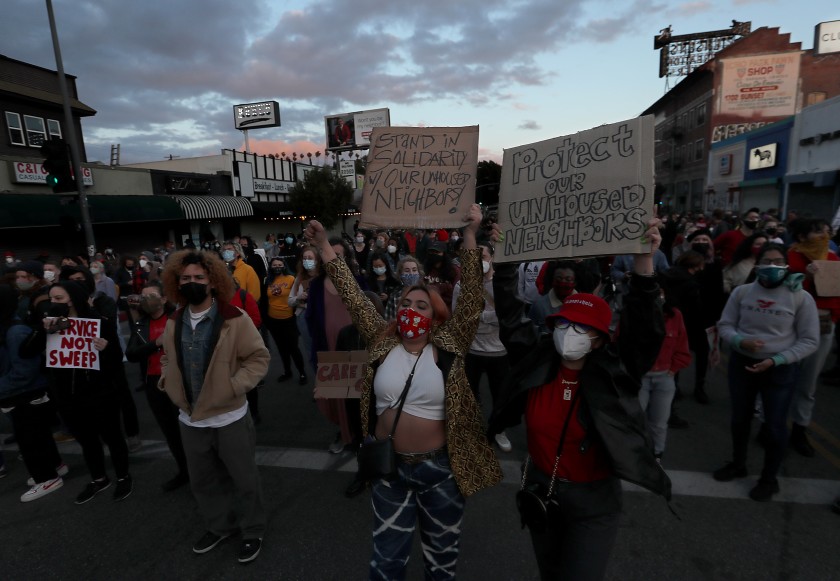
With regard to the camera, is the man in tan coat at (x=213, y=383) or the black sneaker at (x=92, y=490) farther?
the black sneaker at (x=92, y=490)

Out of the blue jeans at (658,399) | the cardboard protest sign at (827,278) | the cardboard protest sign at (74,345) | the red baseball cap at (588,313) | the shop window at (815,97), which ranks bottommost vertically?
the blue jeans at (658,399)

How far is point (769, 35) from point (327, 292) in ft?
145

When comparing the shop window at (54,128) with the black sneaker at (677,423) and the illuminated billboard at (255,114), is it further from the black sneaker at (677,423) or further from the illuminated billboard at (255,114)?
the black sneaker at (677,423)

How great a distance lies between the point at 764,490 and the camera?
11.7ft

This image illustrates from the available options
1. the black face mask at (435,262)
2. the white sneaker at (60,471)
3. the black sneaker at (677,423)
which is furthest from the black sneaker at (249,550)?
the black sneaker at (677,423)

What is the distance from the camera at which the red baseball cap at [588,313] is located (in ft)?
6.83

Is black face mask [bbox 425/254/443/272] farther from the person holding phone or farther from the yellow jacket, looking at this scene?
the person holding phone

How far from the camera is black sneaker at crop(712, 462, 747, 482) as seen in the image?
150 inches

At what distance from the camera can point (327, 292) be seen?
4.53 m

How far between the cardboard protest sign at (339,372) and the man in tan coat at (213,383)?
528 mm

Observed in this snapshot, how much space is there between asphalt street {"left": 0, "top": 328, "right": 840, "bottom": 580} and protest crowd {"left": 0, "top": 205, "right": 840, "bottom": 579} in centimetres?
16

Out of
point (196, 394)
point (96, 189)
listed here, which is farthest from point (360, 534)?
point (96, 189)

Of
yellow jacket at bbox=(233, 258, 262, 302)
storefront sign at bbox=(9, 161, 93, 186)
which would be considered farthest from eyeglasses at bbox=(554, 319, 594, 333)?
storefront sign at bbox=(9, 161, 93, 186)

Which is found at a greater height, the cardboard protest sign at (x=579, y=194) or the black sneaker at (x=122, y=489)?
the cardboard protest sign at (x=579, y=194)
